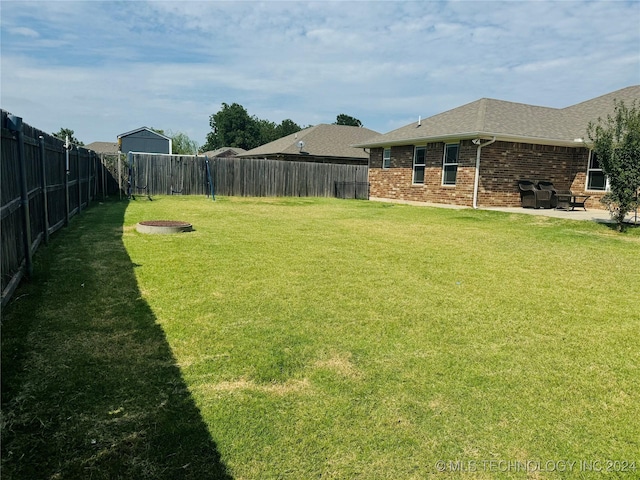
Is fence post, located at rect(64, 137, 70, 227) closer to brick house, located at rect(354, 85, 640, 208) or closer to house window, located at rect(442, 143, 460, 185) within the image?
brick house, located at rect(354, 85, 640, 208)

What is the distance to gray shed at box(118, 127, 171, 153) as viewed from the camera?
147 ft

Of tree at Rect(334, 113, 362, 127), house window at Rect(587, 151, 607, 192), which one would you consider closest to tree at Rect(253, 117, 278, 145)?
tree at Rect(334, 113, 362, 127)

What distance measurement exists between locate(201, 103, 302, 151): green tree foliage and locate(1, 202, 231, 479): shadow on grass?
79.3 m

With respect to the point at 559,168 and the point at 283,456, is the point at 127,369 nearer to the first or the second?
the point at 283,456

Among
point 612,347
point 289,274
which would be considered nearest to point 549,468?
point 612,347

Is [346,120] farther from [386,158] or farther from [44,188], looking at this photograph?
[44,188]

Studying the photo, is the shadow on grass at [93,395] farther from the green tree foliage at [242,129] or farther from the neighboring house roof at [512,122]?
the green tree foliage at [242,129]

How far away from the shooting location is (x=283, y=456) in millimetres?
2271

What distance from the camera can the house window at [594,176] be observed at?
1638 cm

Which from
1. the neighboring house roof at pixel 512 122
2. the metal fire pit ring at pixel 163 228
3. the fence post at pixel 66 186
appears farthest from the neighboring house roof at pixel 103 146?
the metal fire pit ring at pixel 163 228

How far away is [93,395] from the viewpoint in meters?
2.73

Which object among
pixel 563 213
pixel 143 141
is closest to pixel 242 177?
pixel 563 213

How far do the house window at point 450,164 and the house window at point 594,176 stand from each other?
491 cm

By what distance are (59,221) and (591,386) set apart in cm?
900
